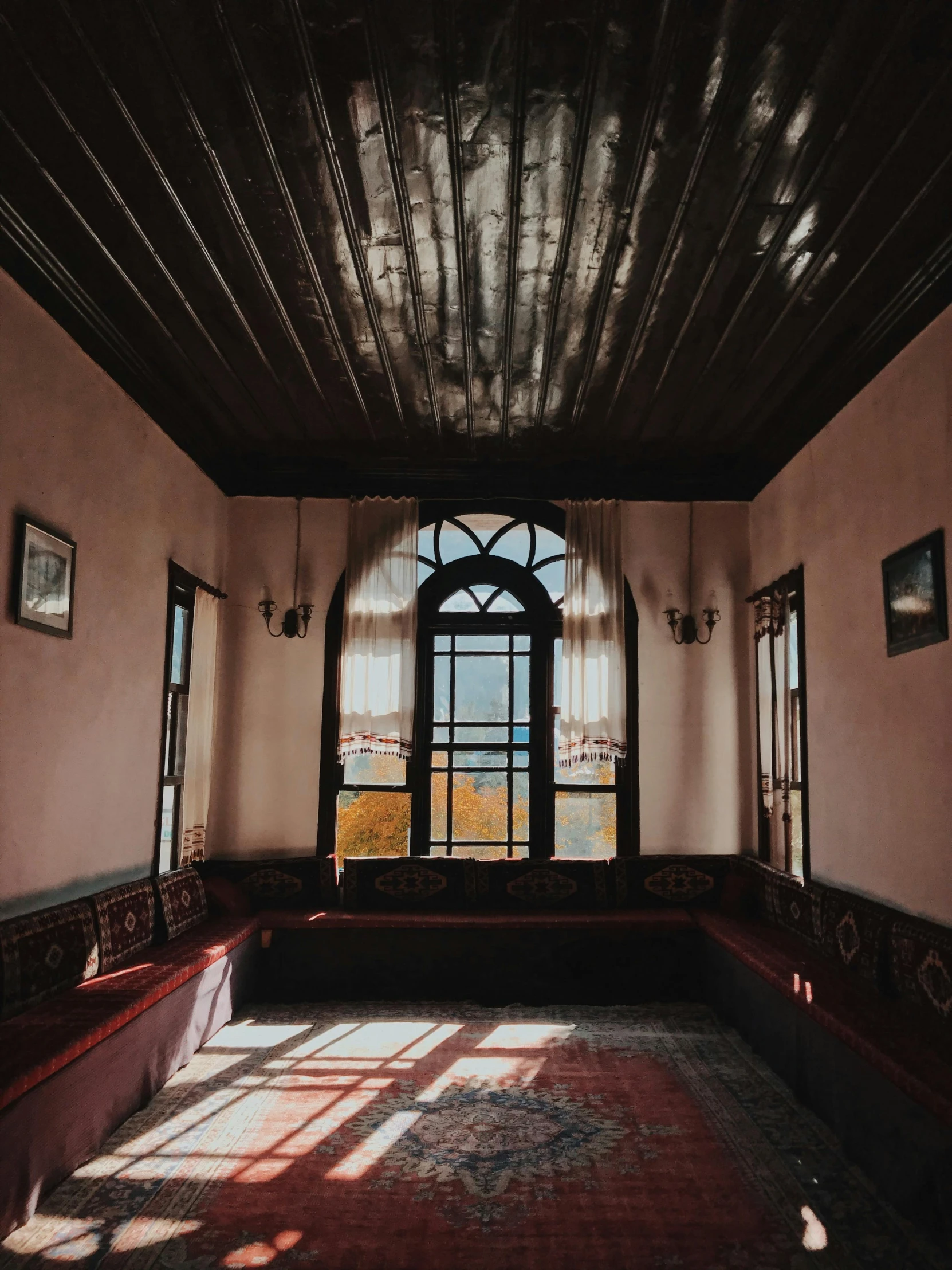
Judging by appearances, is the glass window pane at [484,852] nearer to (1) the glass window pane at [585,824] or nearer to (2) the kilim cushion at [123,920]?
(1) the glass window pane at [585,824]

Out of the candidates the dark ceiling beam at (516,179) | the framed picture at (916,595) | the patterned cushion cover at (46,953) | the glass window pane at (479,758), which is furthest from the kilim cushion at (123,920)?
the framed picture at (916,595)

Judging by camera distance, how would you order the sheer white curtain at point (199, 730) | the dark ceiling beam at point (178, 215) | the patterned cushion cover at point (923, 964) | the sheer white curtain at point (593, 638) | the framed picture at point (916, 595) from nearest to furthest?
1. the dark ceiling beam at point (178, 215)
2. the patterned cushion cover at point (923, 964)
3. the framed picture at point (916, 595)
4. the sheer white curtain at point (199, 730)
5. the sheer white curtain at point (593, 638)

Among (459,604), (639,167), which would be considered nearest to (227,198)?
(639,167)

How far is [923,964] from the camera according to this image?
3.99m

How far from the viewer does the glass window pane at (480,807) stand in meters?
7.12

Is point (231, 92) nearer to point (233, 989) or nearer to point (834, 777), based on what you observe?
point (834, 777)

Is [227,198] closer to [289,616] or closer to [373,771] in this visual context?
[289,616]

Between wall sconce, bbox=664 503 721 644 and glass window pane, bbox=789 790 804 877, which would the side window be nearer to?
wall sconce, bbox=664 503 721 644

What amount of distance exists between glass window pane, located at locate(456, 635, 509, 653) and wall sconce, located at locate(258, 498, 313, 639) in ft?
3.93

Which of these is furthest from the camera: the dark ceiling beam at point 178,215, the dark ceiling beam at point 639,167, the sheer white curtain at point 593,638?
the sheer white curtain at point 593,638

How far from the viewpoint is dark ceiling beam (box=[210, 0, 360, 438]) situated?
10.0 feet

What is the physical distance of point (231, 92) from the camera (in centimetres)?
320

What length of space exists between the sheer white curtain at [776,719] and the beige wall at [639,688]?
32 cm

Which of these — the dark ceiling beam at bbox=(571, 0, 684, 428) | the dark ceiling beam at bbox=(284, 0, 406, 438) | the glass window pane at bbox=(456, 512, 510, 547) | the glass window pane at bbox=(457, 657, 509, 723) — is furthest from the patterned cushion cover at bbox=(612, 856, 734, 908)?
the dark ceiling beam at bbox=(284, 0, 406, 438)
